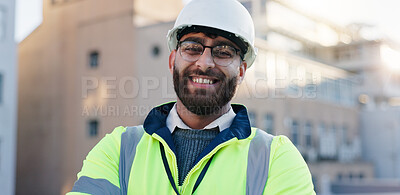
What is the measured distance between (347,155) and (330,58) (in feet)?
44.8

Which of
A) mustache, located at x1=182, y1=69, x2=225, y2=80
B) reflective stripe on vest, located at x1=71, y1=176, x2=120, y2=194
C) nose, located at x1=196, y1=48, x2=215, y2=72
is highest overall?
nose, located at x1=196, y1=48, x2=215, y2=72

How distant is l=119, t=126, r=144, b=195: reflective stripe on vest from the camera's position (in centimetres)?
214

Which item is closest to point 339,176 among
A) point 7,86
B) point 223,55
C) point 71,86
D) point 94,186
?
point 71,86

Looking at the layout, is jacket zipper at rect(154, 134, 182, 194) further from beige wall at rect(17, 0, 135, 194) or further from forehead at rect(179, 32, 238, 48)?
beige wall at rect(17, 0, 135, 194)

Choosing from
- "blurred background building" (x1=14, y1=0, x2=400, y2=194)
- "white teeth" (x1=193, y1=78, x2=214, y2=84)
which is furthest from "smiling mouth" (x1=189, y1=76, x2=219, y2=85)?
"blurred background building" (x1=14, y1=0, x2=400, y2=194)

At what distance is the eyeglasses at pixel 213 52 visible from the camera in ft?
7.58

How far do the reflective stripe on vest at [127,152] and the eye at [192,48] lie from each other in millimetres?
485

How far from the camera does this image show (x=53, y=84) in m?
24.4

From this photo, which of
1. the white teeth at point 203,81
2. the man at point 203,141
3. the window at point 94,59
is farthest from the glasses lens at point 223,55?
the window at point 94,59

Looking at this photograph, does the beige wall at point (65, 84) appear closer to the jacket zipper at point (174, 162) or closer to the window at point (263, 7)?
the window at point (263, 7)

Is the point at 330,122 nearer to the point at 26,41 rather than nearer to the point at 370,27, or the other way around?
the point at 370,27

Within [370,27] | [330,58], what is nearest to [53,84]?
[330,58]

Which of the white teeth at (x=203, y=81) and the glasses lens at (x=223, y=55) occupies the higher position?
the glasses lens at (x=223, y=55)

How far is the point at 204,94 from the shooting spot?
91.1 inches
